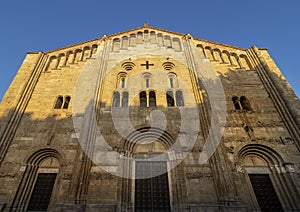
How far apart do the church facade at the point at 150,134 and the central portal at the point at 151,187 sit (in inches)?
1.9

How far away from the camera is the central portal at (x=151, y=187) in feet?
32.4

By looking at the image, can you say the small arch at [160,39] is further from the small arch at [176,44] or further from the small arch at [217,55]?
the small arch at [217,55]

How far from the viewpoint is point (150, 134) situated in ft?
39.8

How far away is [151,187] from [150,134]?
2907 mm

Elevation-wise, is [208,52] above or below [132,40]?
below

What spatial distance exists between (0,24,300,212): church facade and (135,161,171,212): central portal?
0.05 m

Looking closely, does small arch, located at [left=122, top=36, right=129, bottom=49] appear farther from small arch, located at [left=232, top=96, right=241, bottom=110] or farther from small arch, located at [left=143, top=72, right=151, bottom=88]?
small arch, located at [left=232, top=96, right=241, bottom=110]

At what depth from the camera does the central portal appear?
A: 988 cm

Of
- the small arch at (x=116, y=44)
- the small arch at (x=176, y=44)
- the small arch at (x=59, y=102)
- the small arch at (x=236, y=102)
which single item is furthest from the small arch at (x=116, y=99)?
the small arch at (x=236, y=102)

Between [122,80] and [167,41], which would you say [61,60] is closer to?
[122,80]

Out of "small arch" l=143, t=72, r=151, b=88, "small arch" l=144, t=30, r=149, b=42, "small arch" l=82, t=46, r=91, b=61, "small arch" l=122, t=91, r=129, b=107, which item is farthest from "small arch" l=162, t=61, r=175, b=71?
"small arch" l=82, t=46, r=91, b=61

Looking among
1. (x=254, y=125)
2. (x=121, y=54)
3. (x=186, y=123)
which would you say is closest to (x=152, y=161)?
(x=186, y=123)

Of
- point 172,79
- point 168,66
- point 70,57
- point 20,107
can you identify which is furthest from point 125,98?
point 70,57

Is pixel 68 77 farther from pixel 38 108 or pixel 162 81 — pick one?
pixel 162 81
